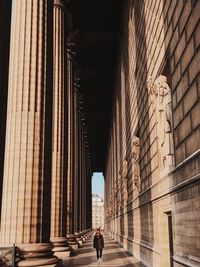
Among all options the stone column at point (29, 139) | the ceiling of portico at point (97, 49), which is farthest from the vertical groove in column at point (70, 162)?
the stone column at point (29, 139)

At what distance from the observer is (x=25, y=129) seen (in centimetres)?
1777

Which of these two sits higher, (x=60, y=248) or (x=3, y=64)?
(x=3, y=64)

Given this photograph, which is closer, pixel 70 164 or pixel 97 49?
pixel 70 164

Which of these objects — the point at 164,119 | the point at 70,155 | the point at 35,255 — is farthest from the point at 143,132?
the point at 70,155

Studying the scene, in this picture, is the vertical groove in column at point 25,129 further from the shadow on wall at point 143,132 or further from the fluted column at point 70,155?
the fluted column at point 70,155

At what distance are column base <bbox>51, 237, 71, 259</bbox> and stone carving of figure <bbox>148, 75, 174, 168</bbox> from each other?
1230 centimetres

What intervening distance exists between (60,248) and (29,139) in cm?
1040

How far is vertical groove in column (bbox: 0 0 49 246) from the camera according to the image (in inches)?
661

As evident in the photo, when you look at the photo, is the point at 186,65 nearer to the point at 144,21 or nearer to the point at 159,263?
the point at 159,263

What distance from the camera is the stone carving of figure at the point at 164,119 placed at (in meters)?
14.1

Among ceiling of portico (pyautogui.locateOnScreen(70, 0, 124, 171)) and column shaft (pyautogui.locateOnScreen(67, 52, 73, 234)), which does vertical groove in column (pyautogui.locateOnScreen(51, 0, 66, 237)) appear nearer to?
column shaft (pyautogui.locateOnScreen(67, 52, 73, 234))

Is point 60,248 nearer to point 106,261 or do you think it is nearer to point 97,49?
point 106,261

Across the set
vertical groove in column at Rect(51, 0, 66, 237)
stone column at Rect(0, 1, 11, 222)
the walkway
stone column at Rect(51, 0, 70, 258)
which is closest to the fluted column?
the walkway

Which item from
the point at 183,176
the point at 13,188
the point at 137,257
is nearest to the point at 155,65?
the point at 183,176
